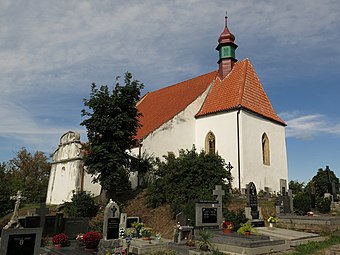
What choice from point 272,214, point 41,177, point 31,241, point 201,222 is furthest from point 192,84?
point 41,177

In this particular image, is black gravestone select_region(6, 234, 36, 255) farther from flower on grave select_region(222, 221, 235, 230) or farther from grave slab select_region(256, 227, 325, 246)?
grave slab select_region(256, 227, 325, 246)

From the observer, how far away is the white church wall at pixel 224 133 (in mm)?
20984

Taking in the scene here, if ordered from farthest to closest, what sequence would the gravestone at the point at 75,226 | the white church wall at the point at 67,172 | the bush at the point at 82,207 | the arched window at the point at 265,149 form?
the white church wall at the point at 67,172, the arched window at the point at 265,149, the bush at the point at 82,207, the gravestone at the point at 75,226

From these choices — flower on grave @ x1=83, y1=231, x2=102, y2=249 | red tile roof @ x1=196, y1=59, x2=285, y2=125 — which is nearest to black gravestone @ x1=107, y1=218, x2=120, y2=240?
flower on grave @ x1=83, y1=231, x2=102, y2=249

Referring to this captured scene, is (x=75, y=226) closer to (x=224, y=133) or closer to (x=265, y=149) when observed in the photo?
(x=224, y=133)

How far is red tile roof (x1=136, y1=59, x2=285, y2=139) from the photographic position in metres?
22.5

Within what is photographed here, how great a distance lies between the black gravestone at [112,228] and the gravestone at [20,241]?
3058 millimetres

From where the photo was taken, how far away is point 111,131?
17609 millimetres

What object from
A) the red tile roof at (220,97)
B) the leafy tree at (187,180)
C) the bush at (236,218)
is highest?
the red tile roof at (220,97)

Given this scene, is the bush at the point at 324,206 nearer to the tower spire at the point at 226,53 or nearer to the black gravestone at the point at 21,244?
the tower spire at the point at 226,53

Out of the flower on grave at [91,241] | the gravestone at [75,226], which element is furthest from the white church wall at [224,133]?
the flower on grave at [91,241]

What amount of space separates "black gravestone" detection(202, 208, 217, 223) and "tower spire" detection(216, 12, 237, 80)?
1588 centimetres

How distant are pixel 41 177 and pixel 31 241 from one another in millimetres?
38119

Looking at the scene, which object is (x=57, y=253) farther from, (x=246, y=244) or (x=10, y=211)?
(x=10, y=211)
